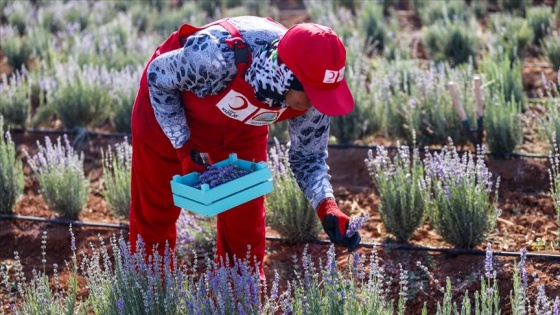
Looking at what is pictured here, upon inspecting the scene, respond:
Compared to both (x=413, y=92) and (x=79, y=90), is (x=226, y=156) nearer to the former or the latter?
(x=413, y=92)

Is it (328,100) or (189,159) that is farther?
(189,159)

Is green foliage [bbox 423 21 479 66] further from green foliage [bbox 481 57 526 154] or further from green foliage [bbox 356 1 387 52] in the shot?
green foliage [bbox 481 57 526 154]

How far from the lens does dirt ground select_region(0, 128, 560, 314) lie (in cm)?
381

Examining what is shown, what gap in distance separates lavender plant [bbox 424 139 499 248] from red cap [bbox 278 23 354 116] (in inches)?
51.3

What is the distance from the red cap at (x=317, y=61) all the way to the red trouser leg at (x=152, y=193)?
2.65ft

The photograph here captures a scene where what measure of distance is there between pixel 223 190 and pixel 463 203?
1421 mm

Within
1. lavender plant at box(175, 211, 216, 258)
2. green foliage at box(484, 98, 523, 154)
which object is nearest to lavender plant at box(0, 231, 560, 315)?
lavender plant at box(175, 211, 216, 258)

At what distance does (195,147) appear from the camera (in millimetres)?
3240

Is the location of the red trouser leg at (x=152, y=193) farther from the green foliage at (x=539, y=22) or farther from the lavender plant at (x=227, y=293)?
the green foliage at (x=539, y=22)

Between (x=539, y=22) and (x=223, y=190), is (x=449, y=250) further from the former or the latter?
(x=539, y=22)

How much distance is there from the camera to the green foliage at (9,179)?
4.81m

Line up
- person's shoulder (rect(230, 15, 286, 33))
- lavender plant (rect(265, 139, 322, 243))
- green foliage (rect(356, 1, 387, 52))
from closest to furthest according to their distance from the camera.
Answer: person's shoulder (rect(230, 15, 286, 33)) → lavender plant (rect(265, 139, 322, 243)) → green foliage (rect(356, 1, 387, 52))

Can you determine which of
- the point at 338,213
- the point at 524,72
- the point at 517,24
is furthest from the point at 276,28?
the point at 517,24

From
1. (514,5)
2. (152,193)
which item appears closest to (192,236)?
(152,193)
